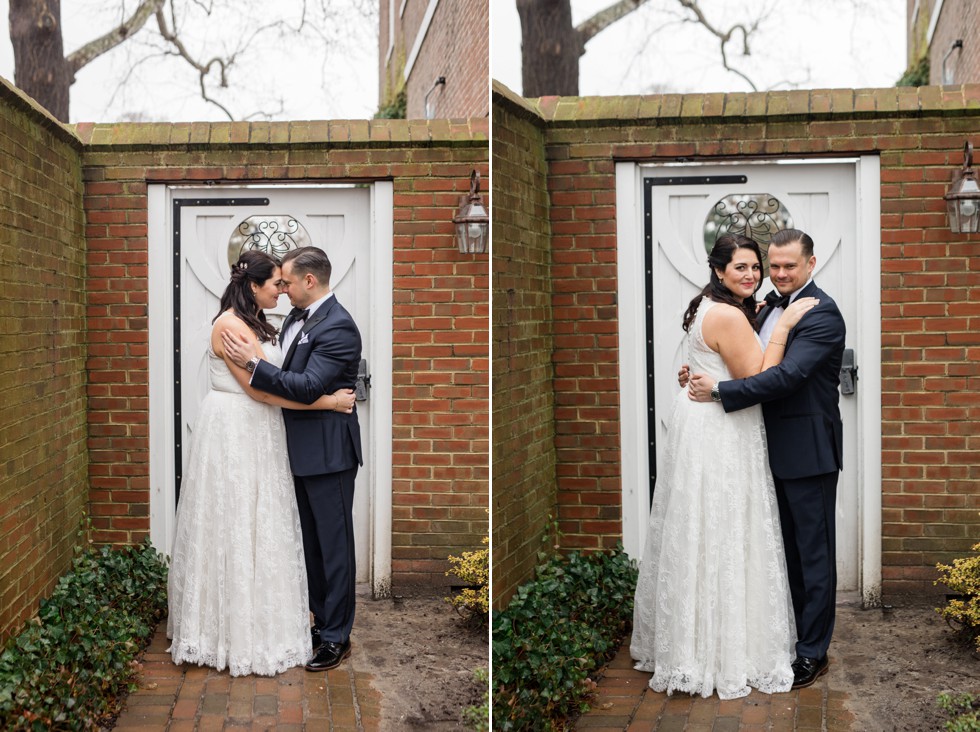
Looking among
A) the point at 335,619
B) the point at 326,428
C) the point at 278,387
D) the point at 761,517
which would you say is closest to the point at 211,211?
the point at 278,387

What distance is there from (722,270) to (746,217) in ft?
0.58

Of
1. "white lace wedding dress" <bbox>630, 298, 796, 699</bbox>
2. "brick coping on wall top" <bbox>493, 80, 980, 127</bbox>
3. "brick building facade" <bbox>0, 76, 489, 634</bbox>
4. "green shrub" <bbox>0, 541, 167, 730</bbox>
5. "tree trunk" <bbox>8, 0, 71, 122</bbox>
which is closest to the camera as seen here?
"green shrub" <bbox>0, 541, 167, 730</bbox>

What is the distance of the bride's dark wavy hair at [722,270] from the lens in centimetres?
290

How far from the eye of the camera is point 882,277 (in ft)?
9.80

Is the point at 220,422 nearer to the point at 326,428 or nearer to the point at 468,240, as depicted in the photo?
the point at 326,428

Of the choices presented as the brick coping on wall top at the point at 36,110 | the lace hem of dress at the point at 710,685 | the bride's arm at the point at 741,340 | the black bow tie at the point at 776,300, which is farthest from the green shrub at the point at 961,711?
the brick coping on wall top at the point at 36,110

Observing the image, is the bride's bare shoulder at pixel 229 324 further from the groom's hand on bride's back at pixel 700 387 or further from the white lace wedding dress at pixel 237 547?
the groom's hand on bride's back at pixel 700 387

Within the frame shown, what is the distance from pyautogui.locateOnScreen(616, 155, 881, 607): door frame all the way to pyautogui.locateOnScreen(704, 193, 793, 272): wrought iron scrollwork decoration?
4.4 inches

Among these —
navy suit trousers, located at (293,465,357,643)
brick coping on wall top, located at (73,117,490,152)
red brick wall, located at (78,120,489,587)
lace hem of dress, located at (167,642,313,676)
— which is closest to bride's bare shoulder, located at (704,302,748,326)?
red brick wall, located at (78,120,489,587)

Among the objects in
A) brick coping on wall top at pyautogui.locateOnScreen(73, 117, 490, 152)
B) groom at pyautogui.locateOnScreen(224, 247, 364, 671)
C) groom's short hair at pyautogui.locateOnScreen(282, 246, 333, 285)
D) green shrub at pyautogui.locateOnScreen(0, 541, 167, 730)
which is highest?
brick coping on wall top at pyautogui.locateOnScreen(73, 117, 490, 152)

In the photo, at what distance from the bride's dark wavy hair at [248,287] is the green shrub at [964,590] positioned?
2.32 meters

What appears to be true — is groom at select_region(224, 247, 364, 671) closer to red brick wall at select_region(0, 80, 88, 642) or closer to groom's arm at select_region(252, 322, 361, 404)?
groom's arm at select_region(252, 322, 361, 404)

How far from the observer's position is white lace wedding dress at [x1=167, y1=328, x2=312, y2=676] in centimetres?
302

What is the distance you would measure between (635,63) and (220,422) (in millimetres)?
1754
